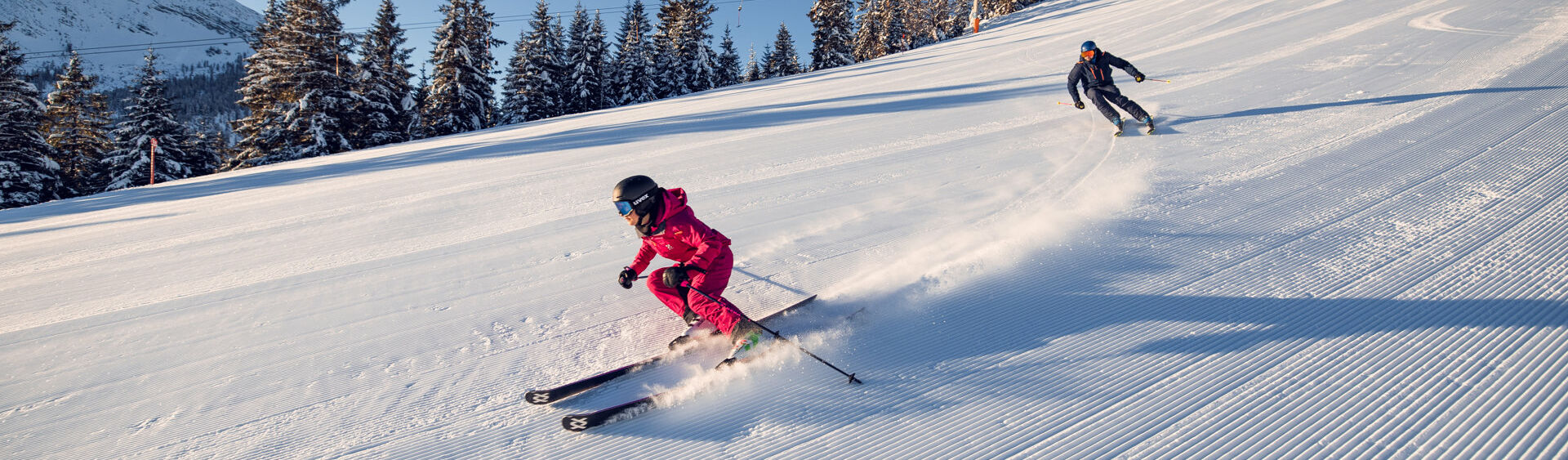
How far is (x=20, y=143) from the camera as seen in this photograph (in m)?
19.2

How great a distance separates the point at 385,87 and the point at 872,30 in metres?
33.3

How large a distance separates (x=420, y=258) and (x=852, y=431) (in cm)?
403

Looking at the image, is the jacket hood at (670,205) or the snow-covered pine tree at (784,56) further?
the snow-covered pine tree at (784,56)

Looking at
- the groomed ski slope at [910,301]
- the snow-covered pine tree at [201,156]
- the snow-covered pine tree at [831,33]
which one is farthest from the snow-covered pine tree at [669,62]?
the groomed ski slope at [910,301]

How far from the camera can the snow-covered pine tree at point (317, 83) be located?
22719mm

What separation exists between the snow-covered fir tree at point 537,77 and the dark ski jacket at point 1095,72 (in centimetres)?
3071

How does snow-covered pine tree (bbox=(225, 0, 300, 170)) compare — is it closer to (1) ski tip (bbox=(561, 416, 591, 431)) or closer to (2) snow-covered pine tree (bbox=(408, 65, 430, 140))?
(2) snow-covered pine tree (bbox=(408, 65, 430, 140))

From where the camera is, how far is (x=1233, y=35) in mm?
15320

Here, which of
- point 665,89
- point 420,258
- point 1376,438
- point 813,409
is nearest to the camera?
point 1376,438

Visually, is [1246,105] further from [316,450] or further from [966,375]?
[316,450]

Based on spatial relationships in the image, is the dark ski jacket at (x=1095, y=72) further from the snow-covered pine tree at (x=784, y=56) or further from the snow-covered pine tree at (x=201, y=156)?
the snow-covered pine tree at (x=784, y=56)

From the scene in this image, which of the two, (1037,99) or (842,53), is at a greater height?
(842,53)

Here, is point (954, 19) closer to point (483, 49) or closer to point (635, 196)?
point (483, 49)

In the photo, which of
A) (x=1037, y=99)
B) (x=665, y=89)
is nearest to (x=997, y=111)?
(x=1037, y=99)
